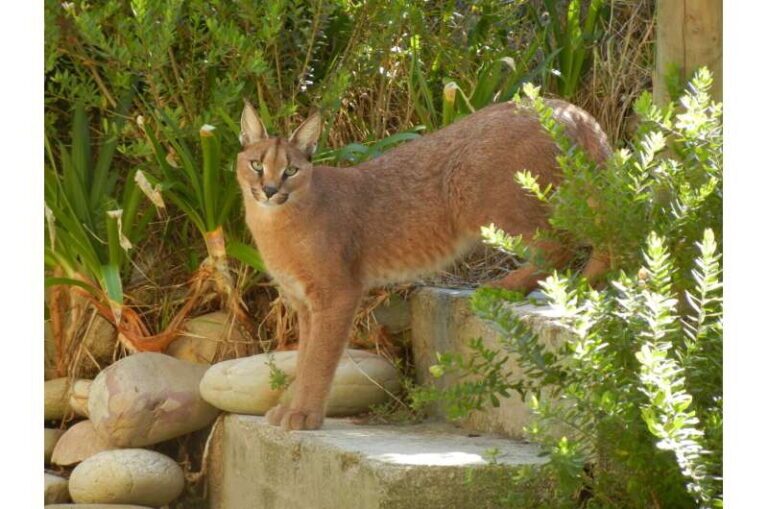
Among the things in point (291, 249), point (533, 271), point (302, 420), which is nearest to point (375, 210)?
point (291, 249)

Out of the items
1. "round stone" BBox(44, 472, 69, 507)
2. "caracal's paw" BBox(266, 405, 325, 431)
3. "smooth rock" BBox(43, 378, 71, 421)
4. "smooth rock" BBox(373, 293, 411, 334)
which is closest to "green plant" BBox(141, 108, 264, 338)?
"smooth rock" BBox(373, 293, 411, 334)

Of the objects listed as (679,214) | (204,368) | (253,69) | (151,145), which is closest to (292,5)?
(253,69)

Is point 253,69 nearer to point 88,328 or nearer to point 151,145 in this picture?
point 151,145

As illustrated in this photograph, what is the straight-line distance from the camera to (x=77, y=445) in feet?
18.4

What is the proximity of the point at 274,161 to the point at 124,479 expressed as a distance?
1569 mm

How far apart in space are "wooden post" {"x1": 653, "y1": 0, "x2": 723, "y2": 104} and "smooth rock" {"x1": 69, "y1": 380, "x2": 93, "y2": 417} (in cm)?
322

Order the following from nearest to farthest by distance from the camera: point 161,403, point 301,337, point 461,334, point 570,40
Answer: point 301,337
point 461,334
point 161,403
point 570,40

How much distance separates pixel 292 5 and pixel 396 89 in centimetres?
87

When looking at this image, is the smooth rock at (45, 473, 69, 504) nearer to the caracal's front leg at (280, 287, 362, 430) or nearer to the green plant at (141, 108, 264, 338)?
the green plant at (141, 108, 264, 338)

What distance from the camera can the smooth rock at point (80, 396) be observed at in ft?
18.6

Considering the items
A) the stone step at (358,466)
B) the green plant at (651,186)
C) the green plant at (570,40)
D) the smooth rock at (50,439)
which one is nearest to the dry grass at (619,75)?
the green plant at (570,40)

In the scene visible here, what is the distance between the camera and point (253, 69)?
205 inches

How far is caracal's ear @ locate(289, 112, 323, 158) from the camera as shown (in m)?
4.63

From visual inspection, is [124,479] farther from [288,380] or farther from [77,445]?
[288,380]
